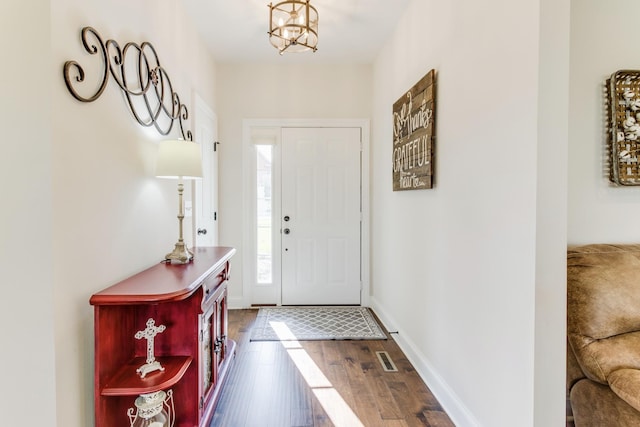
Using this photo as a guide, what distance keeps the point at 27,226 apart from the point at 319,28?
2665 mm

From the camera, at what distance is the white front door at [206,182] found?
2885mm

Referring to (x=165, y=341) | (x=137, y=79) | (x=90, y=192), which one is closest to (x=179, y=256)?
(x=165, y=341)

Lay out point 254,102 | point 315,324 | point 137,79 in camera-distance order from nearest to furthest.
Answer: point 137,79 < point 315,324 < point 254,102

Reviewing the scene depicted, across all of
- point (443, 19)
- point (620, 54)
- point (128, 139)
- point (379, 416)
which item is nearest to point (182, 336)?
point (128, 139)

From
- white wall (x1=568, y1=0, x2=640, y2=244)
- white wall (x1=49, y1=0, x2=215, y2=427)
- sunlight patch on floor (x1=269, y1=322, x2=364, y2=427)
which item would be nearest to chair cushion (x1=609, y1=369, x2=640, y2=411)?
white wall (x1=568, y1=0, x2=640, y2=244)

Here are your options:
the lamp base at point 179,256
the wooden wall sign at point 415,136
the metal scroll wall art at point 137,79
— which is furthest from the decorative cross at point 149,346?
the wooden wall sign at point 415,136

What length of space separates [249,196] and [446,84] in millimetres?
2383

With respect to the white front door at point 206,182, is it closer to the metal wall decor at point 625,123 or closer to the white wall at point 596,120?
the white wall at point 596,120

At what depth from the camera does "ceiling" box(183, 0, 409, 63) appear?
8.34ft

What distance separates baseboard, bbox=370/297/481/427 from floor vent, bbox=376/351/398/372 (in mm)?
151

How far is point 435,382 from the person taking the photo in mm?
2033

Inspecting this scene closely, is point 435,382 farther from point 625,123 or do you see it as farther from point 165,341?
point 625,123

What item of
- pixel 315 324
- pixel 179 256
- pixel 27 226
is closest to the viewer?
pixel 27 226

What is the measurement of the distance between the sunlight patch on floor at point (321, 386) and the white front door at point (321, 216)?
0.87 m
